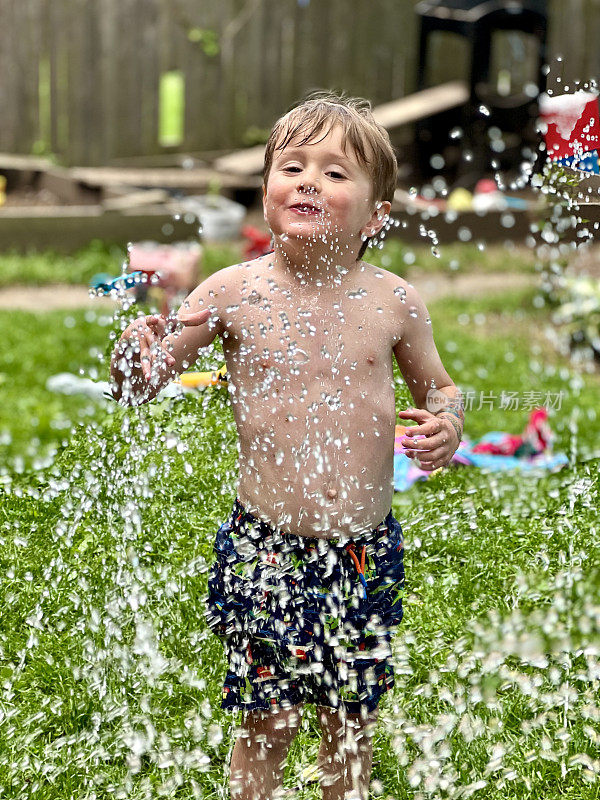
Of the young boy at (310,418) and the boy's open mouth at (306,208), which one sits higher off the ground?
the boy's open mouth at (306,208)

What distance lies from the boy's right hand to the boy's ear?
0.35 m

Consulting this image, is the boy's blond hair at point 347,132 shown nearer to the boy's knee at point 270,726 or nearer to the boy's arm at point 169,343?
the boy's arm at point 169,343

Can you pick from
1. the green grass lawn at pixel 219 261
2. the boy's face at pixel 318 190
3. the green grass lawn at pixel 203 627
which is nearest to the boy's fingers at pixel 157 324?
the boy's face at pixel 318 190

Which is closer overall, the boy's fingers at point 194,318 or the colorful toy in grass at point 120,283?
the boy's fingers at point 194,318

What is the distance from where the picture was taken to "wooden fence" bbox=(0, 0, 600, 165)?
886 centimetres

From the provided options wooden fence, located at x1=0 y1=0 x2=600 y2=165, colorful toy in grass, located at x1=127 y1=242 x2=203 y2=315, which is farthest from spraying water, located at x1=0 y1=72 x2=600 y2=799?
wooden fence, located at x1=0 y1=0 x2=600 y2=165

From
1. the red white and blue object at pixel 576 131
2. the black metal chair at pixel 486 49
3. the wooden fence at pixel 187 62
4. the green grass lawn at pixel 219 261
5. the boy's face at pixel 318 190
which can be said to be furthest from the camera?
the black metal chair at pixel 486 49

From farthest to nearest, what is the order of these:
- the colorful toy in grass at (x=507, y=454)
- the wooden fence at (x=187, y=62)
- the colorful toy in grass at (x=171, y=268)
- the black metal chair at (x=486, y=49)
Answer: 1. the black metal chair at (x=486, y=49)
2. the wooden fence at (x=187, y=62)
3. the colorful toy in grass at (x=171, y=268)
4. the colorful toy in grass at (x=507, y=454)

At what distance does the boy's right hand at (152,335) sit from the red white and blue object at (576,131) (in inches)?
42.4

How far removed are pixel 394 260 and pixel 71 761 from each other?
4.97m

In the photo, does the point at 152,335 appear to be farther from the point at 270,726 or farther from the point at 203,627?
the point at 203,627

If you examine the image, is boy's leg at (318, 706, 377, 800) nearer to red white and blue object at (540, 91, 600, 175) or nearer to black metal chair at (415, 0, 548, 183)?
red white and blue object at (540, 91, 600, 175)

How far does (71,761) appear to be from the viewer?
2.43m

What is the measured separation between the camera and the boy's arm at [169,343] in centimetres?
208
